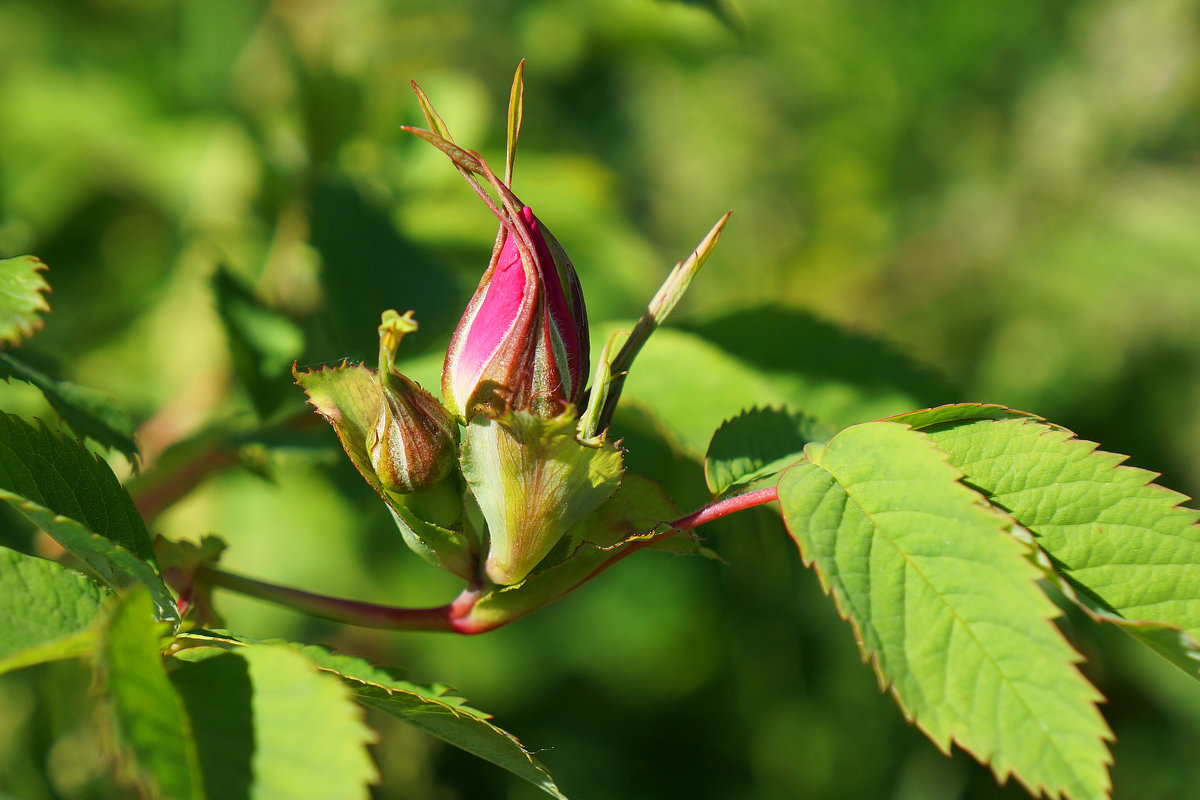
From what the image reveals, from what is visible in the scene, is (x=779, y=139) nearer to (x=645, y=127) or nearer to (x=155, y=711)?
(x=645, y=127)

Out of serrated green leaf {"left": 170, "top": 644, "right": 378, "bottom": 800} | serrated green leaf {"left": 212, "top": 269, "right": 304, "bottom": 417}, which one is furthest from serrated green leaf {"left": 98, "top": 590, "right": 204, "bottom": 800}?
serrated green leaf {"left": 212, "top": 269, "right": 304, "bottom": 417}

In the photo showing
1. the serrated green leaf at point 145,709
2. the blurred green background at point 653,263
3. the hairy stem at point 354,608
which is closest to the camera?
the serrated green leaf at point 145,709

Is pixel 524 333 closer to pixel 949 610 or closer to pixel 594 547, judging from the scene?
pixel 594 547

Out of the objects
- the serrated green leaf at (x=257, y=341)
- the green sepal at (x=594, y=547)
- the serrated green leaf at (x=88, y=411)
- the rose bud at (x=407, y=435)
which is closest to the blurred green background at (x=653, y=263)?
the serrated green leaf at (x=257, y=341)

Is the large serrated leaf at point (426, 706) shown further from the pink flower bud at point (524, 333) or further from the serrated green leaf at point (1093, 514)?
the serrated green leaf at point (1093, 514)

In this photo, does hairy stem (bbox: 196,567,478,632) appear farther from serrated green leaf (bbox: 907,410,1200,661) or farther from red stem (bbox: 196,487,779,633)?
serrated green leaf (bbox: 907,410,1200,661)

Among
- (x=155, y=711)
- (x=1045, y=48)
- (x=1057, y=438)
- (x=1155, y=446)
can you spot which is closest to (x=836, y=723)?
(x=1155, y=446)

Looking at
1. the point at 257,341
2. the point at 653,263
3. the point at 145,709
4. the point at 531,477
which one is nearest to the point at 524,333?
the point at 531,477
